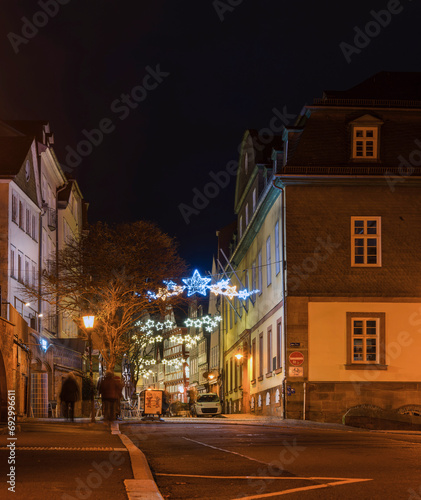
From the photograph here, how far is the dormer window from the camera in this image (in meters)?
36.3

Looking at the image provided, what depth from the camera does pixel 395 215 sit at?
118 ft

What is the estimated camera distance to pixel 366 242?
35.9 metres

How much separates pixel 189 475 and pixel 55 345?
39.9 metres

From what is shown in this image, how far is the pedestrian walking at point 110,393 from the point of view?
26.8 m

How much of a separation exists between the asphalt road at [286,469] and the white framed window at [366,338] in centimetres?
1798

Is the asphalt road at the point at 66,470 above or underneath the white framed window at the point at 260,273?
underneath

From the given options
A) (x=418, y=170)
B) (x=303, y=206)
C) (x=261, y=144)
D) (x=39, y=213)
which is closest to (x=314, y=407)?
(x=303, y=206)

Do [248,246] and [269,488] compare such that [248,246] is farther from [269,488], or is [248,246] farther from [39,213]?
[269,488]

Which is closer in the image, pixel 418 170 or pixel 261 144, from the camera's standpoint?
pixel 418 170

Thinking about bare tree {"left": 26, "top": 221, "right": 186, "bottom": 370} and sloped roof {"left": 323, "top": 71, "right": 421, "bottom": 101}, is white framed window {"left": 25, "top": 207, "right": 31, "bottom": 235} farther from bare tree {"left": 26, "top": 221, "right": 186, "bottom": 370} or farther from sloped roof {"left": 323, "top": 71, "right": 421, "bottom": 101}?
sloped roof {"left": 323, "top": 71, "right": 421, "bottom": 101}

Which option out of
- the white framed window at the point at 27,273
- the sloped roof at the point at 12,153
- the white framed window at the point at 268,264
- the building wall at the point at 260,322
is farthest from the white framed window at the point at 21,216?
the white framed window at the point at 268,264

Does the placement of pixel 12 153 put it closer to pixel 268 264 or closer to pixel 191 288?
pixel 191 288

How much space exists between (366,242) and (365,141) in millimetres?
4123

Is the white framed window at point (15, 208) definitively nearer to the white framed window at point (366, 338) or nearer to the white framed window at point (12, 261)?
the white framed window at point (12, 261)
